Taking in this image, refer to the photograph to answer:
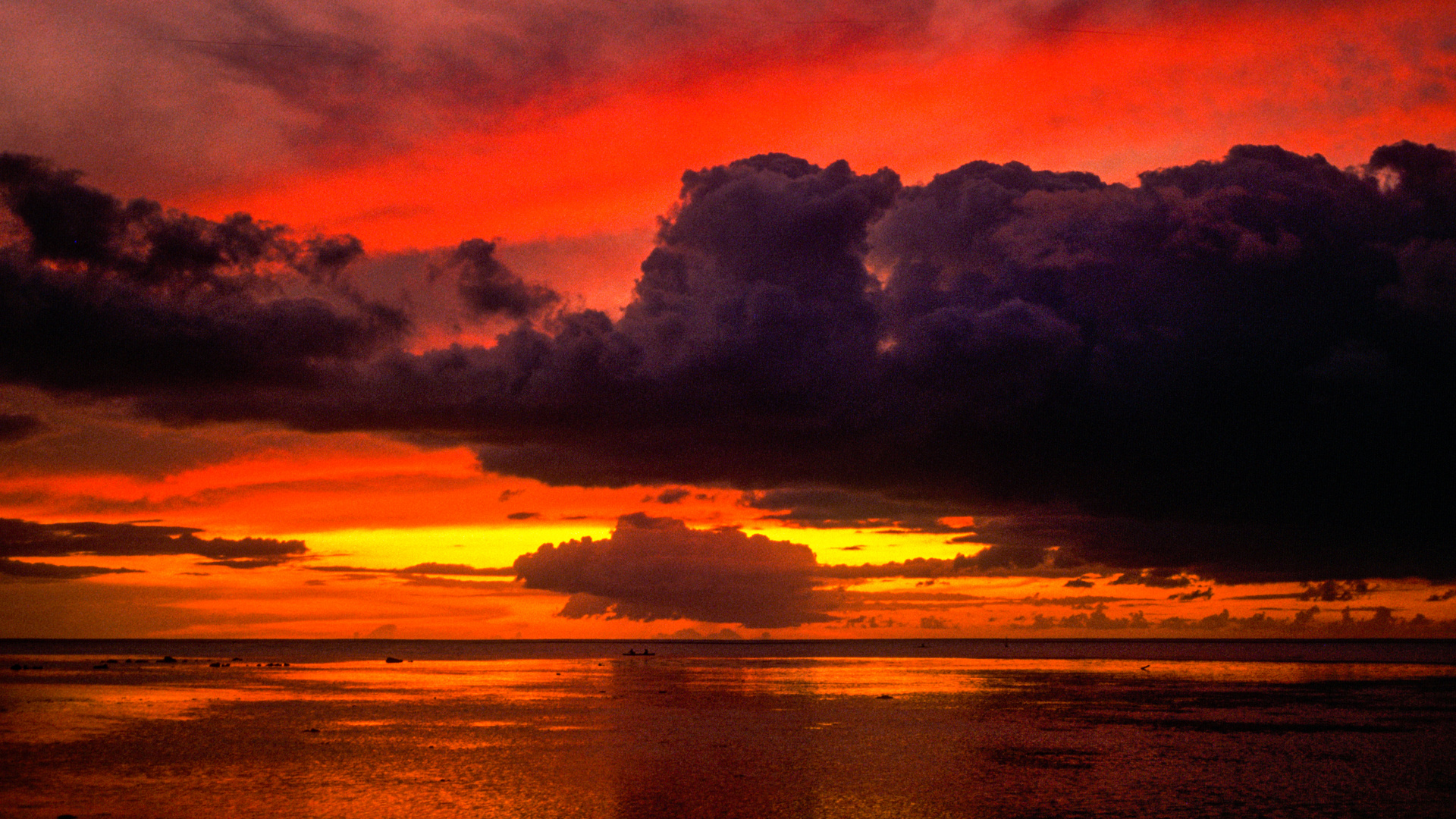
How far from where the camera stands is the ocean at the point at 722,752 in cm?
4438

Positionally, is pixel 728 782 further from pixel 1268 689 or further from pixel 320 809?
pixel 1268 689

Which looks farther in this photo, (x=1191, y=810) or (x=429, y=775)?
(x=429, y=775)

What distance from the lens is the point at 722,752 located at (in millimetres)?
60562

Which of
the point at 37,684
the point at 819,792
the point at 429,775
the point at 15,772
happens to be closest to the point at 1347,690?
the point at 819,792

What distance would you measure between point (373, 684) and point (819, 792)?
3743 inches

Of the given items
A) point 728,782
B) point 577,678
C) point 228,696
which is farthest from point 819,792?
point 577,678

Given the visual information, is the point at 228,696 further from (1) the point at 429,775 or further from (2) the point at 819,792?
(2) the point at 819,792

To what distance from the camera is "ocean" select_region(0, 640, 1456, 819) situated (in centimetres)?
4438

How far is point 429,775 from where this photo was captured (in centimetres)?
5131

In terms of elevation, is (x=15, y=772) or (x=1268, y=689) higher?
(x=15, y=772)

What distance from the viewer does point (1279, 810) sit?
4397cm

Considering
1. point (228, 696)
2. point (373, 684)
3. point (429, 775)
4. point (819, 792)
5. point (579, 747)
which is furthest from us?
point (373, 684)

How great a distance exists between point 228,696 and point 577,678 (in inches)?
2010

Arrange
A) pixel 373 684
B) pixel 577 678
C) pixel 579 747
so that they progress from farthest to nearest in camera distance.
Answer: pixel 577 678 < pixel 373 684 < pixel 579 747
